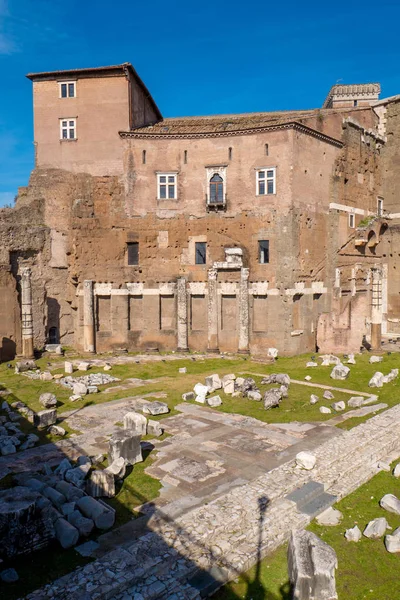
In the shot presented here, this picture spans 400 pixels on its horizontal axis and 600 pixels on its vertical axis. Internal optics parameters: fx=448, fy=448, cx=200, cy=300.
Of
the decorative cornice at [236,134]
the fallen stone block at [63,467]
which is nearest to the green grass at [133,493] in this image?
the fallen stone block at [63,467]

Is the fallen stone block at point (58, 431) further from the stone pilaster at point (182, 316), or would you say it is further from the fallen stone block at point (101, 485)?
the stone pilaster at point (182, 316)

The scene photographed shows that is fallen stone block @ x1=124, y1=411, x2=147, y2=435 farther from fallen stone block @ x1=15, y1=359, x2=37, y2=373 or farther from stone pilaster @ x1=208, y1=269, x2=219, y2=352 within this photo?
stone pilaster @ x1=208, y1=269, x2=219, y2=352

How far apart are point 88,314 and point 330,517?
20226mm

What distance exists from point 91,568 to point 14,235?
Answer: 23201 millimetres

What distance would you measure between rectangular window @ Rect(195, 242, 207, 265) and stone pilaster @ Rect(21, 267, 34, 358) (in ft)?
32.1

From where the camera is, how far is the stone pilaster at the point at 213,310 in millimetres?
26234

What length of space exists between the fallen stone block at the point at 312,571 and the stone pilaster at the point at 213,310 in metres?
18.8

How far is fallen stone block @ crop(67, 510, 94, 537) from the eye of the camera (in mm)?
8109

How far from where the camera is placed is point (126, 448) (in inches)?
429

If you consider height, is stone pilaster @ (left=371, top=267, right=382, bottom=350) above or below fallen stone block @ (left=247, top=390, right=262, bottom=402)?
above

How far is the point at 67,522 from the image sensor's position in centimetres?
809

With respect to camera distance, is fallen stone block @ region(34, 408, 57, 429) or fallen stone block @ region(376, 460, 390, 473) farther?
fallen stone block @ region(34, 408, 57, 429)

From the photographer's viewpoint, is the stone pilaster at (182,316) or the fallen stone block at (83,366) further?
the stone pilaster at (182,316)

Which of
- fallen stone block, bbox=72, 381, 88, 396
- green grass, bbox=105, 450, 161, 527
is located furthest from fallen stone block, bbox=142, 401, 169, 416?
green grass, bbox=105, 450, 161, 527
